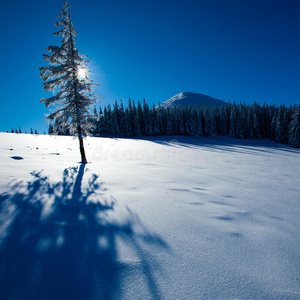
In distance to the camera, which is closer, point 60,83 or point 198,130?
point 60,83

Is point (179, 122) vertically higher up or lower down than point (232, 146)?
higher up

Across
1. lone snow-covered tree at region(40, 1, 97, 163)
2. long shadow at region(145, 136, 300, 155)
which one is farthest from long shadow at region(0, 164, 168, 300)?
long shadow at region(145, 136, 300, 155)

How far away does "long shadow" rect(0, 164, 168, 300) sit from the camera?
1.38 meters

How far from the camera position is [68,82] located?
9680 millimetres

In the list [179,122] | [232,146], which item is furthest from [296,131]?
[179,122]

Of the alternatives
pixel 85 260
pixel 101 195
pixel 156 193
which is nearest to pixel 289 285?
pixel 85 260

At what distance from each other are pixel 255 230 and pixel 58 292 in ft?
9.24

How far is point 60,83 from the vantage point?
9578mm

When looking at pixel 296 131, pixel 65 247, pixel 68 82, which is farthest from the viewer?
pixel 296 131

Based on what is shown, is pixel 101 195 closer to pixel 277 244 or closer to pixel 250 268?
pixel 250 268

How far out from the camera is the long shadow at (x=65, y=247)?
1.38 m

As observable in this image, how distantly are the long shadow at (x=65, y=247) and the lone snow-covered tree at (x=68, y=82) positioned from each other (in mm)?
7388

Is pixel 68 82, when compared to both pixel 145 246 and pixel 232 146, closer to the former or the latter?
pixel 145 246

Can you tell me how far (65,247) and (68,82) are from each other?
422 inches
